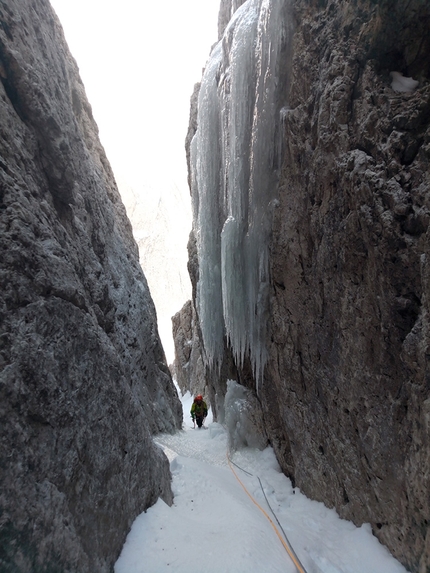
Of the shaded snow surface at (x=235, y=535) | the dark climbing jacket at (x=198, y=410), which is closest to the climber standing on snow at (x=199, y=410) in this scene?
the dark climbing jacket at (x=198, y=410)

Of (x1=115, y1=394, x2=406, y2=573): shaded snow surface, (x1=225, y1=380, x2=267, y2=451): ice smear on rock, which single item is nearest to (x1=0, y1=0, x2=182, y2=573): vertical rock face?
(x1=115, y1=394, x2=406, y2=573): shaded snow surface

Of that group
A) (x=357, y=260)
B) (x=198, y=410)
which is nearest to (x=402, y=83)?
(x=357, y=260)

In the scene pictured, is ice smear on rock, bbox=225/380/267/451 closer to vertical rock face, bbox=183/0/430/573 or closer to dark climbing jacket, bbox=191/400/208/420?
vertical rock face, bbox=183/0/430/573

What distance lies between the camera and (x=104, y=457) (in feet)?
10.5

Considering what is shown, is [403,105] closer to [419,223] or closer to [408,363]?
[419,223]

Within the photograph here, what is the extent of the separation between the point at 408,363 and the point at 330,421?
1660 mm

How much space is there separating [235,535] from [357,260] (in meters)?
3.06

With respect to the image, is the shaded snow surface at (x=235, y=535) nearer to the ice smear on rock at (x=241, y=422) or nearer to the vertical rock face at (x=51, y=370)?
the vertical rock face at (x=51, y=370)

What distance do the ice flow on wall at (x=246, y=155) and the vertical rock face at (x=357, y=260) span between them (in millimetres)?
172

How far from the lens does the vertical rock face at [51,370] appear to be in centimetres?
233

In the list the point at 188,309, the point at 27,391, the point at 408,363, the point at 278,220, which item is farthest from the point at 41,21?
the point at 188,309

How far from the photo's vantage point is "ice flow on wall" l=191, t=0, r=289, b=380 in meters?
5.81

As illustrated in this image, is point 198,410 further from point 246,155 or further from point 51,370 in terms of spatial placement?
point 51,370

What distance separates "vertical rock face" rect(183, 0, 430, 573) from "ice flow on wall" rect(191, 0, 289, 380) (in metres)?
0.17
